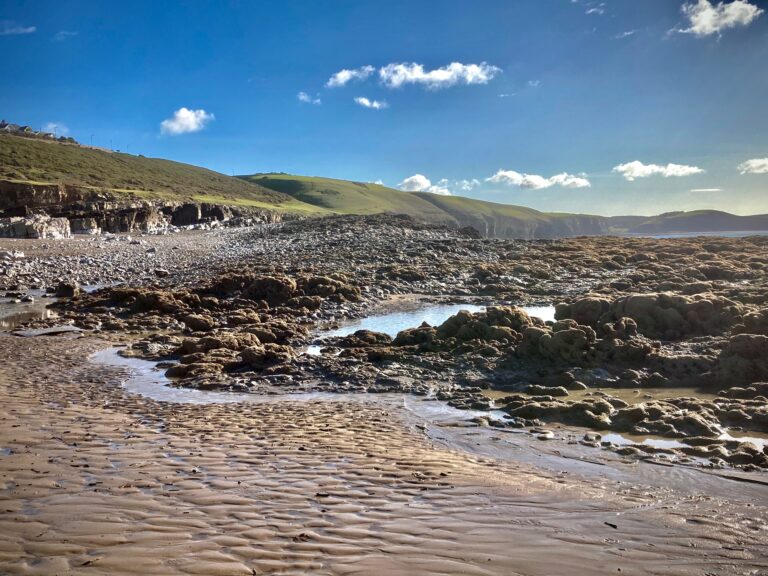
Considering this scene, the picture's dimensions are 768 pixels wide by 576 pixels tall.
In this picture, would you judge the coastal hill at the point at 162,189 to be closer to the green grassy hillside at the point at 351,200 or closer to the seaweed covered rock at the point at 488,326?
the green grassy hillside at the point at 351,200

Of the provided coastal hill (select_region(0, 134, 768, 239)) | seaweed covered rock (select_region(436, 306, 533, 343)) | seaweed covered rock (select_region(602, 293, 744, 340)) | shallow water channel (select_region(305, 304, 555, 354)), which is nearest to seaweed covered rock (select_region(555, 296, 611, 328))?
seaweed covered rock (select_region(602, 293, 744, 340))

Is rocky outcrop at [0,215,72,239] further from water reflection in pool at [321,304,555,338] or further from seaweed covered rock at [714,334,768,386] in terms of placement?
seaweed covered rock at [714,334,768,386]

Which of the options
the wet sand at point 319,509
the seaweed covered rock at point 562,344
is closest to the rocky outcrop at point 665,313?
the seaweed covered rock at point 562,344

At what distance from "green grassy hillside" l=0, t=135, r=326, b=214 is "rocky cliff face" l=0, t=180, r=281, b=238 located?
6.00m

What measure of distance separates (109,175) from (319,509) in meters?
118

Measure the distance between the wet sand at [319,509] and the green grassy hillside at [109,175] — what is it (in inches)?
3301

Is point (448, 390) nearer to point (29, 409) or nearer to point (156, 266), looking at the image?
point (29, 409)

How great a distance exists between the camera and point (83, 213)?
60.8 m

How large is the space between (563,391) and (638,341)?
3747 mm

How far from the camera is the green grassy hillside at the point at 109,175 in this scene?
3430 inches

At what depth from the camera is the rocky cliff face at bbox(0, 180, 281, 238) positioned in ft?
162

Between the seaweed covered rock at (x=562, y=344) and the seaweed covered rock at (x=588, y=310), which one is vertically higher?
the seaweed covered rock at (x=588, y=310)

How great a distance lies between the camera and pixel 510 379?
11852mm

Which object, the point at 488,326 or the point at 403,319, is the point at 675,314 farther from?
the point at 403,319
